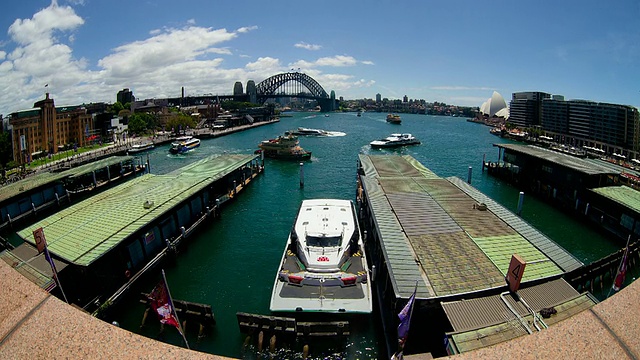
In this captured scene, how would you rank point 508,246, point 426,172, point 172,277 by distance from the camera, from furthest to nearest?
point 426,172 → point 172,277 → point 508,246

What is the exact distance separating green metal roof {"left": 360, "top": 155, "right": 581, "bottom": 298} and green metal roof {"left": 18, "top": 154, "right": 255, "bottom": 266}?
1458 centimetres

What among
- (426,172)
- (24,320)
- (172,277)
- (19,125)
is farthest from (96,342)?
(19,125)

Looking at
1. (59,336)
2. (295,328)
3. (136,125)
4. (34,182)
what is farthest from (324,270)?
(136,125)

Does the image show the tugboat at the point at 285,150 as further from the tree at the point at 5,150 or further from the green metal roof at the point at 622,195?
the green metal roof at the point at 622,195

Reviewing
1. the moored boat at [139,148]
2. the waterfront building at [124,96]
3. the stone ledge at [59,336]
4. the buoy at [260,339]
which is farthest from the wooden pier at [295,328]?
the waterfront building at [124,96]

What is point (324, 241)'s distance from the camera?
21.0 metres

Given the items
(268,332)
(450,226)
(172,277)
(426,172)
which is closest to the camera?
(268,332)

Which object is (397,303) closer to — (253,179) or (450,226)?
(450,226)

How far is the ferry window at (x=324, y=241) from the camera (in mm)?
20859

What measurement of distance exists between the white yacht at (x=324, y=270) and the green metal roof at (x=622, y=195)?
22255 mm

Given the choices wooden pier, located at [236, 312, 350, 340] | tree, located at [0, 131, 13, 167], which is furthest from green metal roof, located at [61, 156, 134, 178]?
wooden pier, located at [236, 312, 350, 340]

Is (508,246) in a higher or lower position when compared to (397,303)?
higher

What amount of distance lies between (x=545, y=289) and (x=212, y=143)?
86184 mm

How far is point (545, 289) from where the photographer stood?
15047 mm
